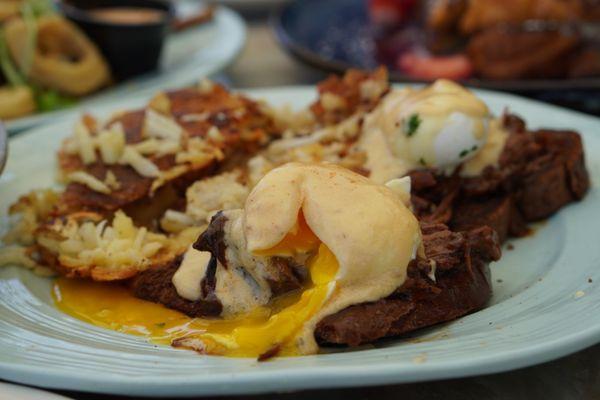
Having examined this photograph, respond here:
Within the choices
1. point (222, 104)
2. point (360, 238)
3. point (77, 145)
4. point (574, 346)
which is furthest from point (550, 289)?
point (77, 145)

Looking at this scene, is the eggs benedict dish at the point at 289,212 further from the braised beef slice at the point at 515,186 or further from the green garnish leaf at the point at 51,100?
the green garnish leaf at the point at 51,100

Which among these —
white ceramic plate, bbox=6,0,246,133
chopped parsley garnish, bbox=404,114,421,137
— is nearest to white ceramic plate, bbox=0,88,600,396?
chopped parsley garnish, bbox=404,114,421,137

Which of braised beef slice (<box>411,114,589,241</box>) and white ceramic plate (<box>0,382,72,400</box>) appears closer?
white ceramic plate (<box>0,382,72,400</box>)

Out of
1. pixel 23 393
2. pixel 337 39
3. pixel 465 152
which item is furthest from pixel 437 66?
pixel 23 393

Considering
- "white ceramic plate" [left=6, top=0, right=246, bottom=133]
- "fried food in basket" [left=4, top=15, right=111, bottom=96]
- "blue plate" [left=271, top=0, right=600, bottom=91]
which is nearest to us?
"blue plate" [left=271, top=0, right=600, bottom=91]

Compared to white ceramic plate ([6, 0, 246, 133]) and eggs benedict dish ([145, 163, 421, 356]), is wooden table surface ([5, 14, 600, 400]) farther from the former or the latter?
white ceramic plate ([6, 0, 246, 133])

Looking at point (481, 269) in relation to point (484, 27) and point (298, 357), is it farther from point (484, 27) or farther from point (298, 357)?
point (484, 27)

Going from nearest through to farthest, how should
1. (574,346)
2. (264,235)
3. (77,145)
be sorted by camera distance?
(574,346) < (264,235) < (77,145)
